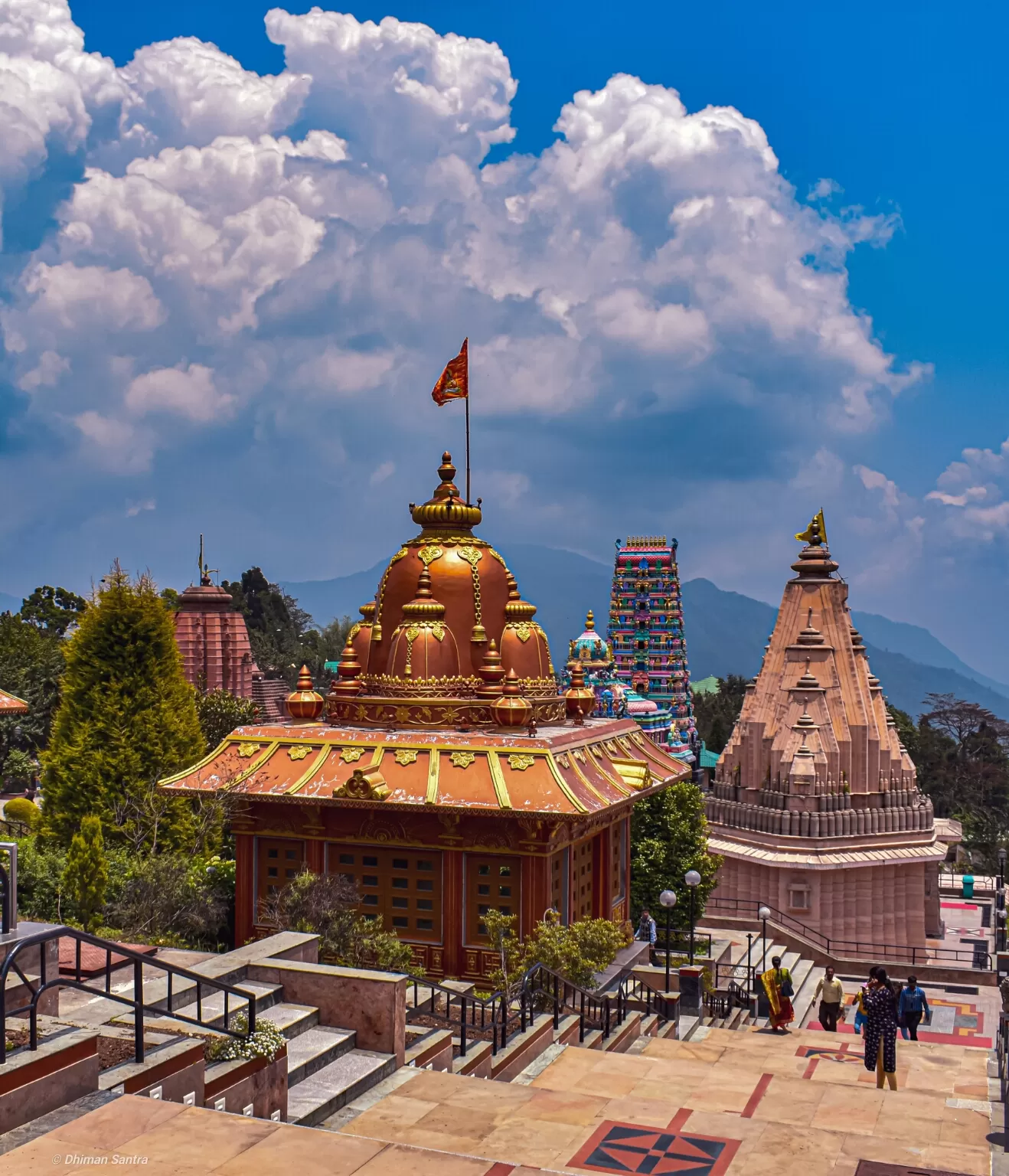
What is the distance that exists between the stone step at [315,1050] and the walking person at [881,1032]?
6512 millimetres

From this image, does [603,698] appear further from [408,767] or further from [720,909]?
[408,767]

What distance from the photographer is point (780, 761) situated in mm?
37000

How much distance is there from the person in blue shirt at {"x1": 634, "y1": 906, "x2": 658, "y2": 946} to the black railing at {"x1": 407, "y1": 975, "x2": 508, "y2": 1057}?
8.80m

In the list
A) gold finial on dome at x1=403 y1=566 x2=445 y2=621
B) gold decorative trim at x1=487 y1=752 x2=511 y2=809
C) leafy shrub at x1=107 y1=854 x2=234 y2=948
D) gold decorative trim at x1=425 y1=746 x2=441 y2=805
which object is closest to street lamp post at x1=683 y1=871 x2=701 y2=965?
gold decorative trim at x1=487 y1=752 x2=511 y2=809

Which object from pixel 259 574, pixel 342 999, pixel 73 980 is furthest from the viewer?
pixel 259 574

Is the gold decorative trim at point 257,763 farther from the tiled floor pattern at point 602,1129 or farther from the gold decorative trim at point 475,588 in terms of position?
the tiled floor pattern at point 602,1129

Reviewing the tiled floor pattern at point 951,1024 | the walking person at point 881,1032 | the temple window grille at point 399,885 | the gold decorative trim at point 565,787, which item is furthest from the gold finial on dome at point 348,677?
the tiled floor pattern at point 951,1024

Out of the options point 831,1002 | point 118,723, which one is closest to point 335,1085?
point 831,1002

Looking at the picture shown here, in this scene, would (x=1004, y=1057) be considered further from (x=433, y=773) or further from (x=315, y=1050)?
(x=315, y=1050)

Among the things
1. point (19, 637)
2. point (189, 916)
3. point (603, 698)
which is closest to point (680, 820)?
point (189, 916)

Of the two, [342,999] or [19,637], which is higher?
[19,637]

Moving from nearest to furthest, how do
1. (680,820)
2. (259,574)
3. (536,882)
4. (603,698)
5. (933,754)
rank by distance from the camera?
(536,882) < (680,820) < (603,698) < (933,754) < (259,574)

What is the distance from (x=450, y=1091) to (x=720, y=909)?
80.0ft

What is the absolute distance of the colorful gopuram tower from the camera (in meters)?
70.4
